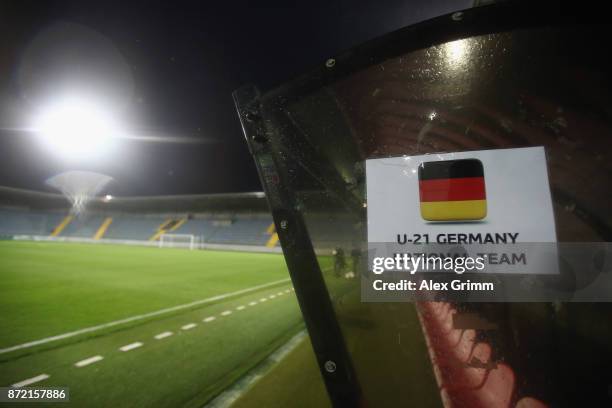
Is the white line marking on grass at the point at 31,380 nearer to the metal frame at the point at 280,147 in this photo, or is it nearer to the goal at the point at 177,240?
the metal frame at the point at 280,147

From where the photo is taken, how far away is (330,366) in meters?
0.85

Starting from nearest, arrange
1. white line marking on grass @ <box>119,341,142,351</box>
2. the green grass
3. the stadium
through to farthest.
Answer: the stadium < white line marking on grass @ <box>119,341,142,351</box> < the green grass

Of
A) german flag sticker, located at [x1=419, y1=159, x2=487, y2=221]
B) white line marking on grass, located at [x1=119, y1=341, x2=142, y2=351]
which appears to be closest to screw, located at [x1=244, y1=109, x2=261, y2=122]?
german flag sticker, located at [x1=419, y1=159, x2=487, y2=221]

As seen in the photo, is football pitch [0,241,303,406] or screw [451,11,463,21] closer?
screw [451,11,463,21]

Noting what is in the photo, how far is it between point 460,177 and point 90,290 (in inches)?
306

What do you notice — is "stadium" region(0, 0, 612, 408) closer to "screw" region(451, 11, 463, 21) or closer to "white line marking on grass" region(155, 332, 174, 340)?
"screw" region(451, 11, 463, 21)

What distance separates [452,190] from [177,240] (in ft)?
119

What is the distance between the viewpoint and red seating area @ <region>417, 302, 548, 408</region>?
836mm

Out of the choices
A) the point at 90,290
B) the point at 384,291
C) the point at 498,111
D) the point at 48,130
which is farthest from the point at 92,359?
the point at 48,130

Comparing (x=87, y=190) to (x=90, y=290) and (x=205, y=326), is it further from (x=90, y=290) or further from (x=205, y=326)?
(x=205, y=326)

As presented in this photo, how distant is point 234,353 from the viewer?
3178 millimetres

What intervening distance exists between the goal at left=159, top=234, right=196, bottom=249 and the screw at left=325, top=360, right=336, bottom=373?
106 ft

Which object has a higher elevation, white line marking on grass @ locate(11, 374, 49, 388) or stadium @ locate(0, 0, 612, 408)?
stadium @ locate(0, 0, 612, 408)

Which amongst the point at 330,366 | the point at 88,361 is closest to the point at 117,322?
the point at 88,361
